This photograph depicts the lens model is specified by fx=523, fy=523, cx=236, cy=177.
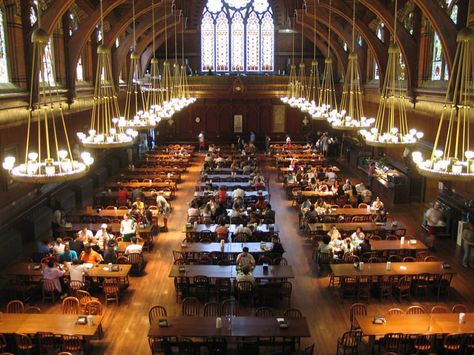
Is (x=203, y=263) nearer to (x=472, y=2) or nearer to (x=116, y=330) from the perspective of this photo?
(x=116, y=330)

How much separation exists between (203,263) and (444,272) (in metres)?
5.73

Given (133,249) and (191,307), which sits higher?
(133,249)

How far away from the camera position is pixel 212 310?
37.6 ft

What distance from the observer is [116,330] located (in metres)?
11.0

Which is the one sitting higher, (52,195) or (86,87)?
(86,87)

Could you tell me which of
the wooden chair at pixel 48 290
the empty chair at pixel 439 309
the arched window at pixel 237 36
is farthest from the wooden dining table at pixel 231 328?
the arched window at pixel 237 36

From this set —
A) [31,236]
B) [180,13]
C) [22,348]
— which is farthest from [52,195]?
[180,13]

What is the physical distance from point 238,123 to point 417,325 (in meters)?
29.6

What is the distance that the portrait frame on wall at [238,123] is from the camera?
37.9m

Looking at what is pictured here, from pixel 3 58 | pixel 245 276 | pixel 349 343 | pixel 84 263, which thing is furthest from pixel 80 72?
pixel 349 343

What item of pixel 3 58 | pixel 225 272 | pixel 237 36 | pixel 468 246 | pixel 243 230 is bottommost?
pixel 468 246

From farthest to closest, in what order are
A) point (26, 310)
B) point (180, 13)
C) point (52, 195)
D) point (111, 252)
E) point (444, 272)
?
1. point (180, 13)
2. point (52, 195)
3. point (111, 252)
4. point (444, 272)
5. point (26, 310)

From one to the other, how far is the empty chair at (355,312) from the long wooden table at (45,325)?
4836mm

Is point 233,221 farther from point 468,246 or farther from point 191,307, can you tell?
point 468,246
